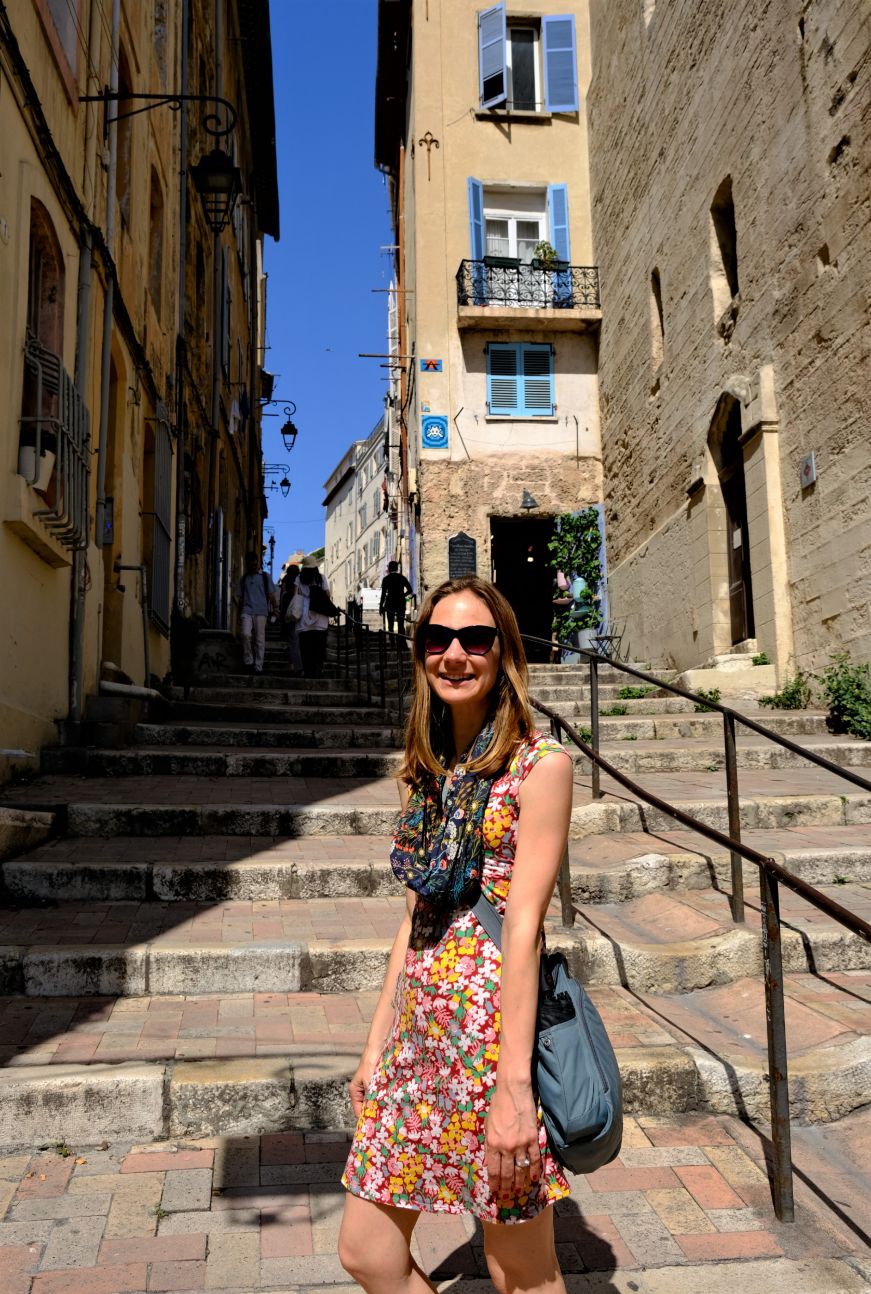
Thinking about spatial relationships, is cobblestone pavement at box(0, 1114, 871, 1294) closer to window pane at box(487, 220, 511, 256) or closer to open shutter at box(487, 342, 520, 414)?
open shutter at box(487, 342, 520, 414)

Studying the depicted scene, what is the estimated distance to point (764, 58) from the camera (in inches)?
443

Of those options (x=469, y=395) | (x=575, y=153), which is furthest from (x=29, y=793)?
(x=575, y=153)

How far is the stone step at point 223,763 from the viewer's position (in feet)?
23.3

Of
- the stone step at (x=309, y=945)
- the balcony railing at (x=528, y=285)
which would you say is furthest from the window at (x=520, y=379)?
the stone step at (x=309, y=945)

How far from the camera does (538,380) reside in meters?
19.1

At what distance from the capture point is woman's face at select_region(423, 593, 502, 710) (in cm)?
205

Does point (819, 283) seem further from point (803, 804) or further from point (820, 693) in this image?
point (803, 804)

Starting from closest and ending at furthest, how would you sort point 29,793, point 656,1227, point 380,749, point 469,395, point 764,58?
point 656,1227, point 29,793, point 380,749, point 764,58, point 469,395

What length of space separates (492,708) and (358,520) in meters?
57.5

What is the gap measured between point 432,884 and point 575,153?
20.5 meters

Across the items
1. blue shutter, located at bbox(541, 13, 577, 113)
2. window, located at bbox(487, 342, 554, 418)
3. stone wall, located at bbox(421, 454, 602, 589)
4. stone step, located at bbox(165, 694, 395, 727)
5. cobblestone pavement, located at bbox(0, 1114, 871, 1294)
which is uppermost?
blue shutter, located at bbox(541, 13, 577, 113)

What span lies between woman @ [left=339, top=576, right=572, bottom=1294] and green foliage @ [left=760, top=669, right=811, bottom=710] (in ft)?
30.1

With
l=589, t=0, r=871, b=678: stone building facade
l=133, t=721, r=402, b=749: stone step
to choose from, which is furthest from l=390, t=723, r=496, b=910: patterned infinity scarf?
l=589, t=0, r=871, b=678: stone building facade

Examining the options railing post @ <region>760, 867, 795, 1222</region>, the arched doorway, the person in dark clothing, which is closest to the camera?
railing post @ <region>760, 867, 795, 1222</region>
